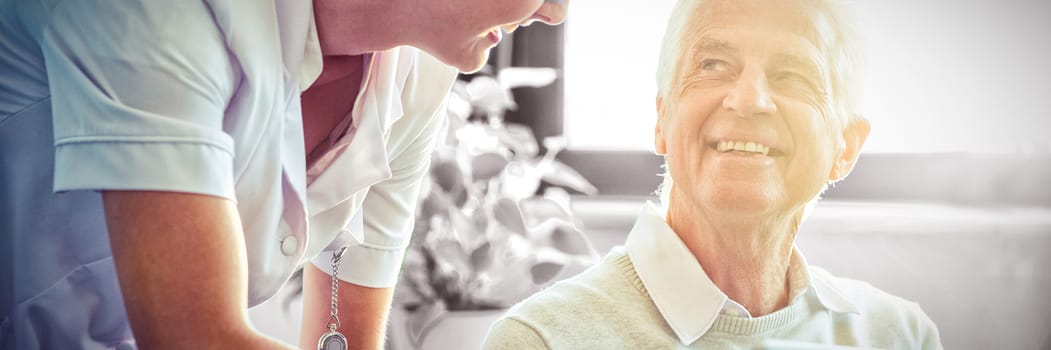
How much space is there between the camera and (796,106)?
790 mm

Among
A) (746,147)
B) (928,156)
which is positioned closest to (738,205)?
(746,147)

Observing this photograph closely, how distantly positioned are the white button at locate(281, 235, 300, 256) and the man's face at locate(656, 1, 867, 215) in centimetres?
31

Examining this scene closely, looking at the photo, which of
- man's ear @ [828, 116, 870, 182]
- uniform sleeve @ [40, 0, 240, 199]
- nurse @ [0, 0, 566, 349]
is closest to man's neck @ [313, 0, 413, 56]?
nurse @ [0, 0, 566, 349]

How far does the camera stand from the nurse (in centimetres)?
63

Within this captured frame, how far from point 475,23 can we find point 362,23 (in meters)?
0.09

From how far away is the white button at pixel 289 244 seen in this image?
746 mm

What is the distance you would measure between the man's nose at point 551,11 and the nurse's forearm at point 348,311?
32 centimetres

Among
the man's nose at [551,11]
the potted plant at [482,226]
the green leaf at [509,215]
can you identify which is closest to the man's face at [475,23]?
the man's nose at [551,11]

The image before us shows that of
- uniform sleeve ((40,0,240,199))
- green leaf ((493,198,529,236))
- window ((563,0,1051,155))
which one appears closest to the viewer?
uniform sleeve ((40,0,240,199))

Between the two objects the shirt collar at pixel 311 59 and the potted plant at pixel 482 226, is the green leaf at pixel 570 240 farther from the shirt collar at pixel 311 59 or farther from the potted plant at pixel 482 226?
the shirt collar at pixel 311 59

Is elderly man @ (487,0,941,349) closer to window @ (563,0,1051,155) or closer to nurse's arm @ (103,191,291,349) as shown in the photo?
window @ (563,0,1051,155)

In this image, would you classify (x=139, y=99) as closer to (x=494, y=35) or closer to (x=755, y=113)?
(x=494, y=35)

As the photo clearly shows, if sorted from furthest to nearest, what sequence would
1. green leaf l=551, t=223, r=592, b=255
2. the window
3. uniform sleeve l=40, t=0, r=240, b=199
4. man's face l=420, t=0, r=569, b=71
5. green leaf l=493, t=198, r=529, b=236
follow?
green leaf l=493, t=198, r=529, b=236
green leaf l=551, t=223, r=592, b=255
the window
man's face l=420, t=0, r=569, b=71
uniform sleeve l=40, t=0, r=240, b=199

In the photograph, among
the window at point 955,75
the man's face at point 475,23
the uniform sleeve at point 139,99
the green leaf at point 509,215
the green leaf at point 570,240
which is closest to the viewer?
the uniform sleeve at point 139,99
